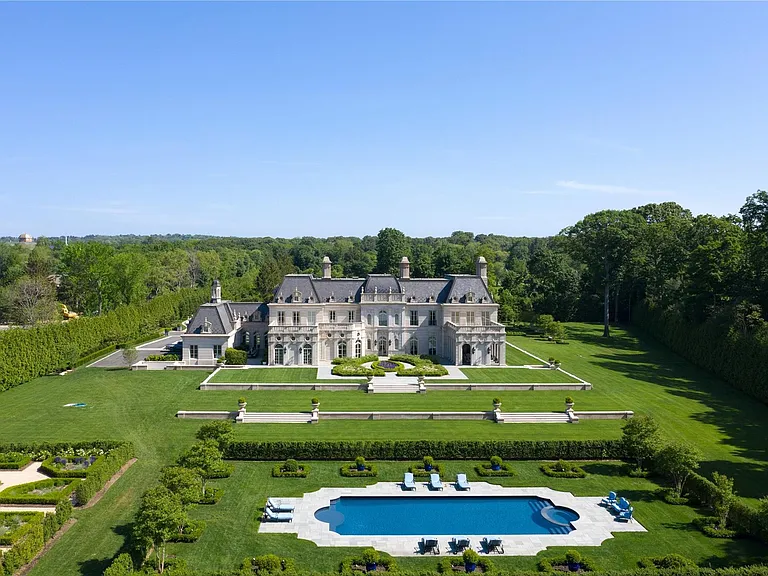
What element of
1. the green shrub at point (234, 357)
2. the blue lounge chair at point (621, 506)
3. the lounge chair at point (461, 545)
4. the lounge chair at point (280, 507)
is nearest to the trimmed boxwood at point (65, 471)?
the lounge chair at point (280, 507)

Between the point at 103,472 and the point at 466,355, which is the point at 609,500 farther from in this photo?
the point at 466,355

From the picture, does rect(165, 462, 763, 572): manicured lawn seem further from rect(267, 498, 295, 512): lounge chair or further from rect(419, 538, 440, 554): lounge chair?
rect(267, 498, 295, 512): lounge chair

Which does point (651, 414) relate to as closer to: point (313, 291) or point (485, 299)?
point (485, 299)

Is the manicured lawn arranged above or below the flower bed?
below

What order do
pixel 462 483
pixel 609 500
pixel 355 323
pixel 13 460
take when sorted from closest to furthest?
pixel 609 500 < pixel 462 483 < pixel 13 460 < pixel 355 323

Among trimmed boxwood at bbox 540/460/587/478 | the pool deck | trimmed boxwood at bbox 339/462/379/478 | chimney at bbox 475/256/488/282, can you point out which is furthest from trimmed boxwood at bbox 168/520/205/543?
chimney at bbox 475/256/488/282

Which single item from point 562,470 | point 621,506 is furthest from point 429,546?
point 562,470

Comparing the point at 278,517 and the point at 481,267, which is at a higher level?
the point at 481,267
